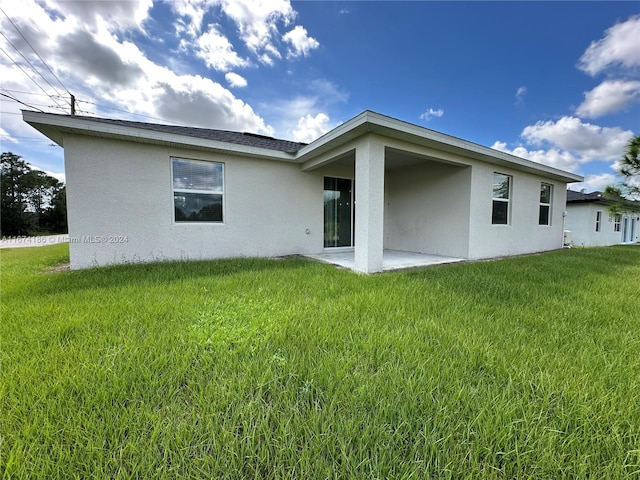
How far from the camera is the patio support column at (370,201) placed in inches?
177

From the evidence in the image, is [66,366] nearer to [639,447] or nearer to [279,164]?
[639,447]

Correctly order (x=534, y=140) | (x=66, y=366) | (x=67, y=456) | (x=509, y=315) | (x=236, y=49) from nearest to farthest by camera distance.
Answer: (x=67, y=456) < (x=66, y=366) < (x=509, y=315) < (x=236, y=49) < (x=534, y=140)

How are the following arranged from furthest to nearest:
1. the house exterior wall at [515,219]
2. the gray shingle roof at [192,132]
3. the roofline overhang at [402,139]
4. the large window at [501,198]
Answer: the large window at [501,198], the house exterior wall at [515,219], the gray shingle roof at [192,132], the roofline overhang at [402,139]

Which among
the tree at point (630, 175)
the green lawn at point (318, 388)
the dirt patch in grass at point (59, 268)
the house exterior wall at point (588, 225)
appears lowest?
the green lawn at point (318, 388)

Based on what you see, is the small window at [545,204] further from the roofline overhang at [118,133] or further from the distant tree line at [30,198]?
the distant tree line at [30,198]

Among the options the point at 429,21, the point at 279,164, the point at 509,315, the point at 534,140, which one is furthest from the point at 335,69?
the point at 534,140

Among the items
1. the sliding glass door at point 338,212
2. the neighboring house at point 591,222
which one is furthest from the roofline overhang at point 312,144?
the neighboring house at point 591,222

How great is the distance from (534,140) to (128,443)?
17.9 m

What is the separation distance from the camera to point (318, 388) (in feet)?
4.95

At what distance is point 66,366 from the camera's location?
5.41 ft

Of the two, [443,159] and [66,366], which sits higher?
[443,159]

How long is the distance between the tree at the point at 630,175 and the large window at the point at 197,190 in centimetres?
1270

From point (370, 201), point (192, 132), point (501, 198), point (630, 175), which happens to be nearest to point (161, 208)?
point (192, 132)

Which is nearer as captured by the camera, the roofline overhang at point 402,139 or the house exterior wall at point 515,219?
the roofline overhang at point 402,139
